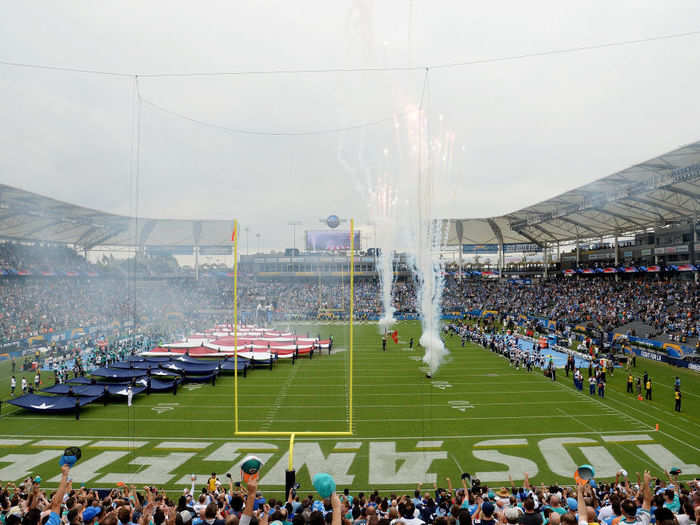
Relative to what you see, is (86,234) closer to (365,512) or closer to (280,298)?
(280,298)

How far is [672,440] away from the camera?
42.0 ft

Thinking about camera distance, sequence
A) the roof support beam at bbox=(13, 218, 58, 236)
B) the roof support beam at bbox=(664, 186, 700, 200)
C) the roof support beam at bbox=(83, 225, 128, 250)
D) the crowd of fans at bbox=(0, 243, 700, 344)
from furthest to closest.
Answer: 1. the roof support beam at bbox=(83, 225, 128, 250)
2. the roof support beam at bbox=(13, 218, 58, 236)
3. the crowd of fans at bbox=(0, 243, 700, 344)
4. the roof support beam at bbox=(664, 186, 700, 200)

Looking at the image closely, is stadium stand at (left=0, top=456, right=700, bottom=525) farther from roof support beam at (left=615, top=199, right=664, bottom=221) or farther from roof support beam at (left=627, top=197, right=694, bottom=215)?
roof support beam at (left=615, top=199, right=664, bottom=221)

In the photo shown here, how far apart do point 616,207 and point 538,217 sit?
8816mm

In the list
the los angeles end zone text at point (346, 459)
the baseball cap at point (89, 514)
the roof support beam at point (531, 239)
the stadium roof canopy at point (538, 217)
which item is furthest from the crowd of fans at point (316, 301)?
the baseball cap at point (89, 514)

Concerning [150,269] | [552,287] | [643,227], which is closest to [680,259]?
[643,227]

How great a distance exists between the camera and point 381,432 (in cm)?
1368

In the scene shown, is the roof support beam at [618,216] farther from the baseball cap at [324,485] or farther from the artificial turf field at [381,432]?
the baseball cap at [324,485]

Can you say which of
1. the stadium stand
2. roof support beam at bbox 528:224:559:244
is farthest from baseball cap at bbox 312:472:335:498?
roof support beam at bbox 528:224:559:244

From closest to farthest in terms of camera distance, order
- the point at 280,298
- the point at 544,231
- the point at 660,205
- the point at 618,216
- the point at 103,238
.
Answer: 1. the point at 660,205
2. the point at 618,216
3. the point at 103,238
4. the point at 544,231
5. the point at 280,298

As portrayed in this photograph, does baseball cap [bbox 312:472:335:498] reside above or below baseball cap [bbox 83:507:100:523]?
above

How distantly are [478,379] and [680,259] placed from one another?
3197 cm

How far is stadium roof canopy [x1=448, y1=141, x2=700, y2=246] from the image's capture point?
28812 mm

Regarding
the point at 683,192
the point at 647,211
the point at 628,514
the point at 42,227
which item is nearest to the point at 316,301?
the point at 42,227
